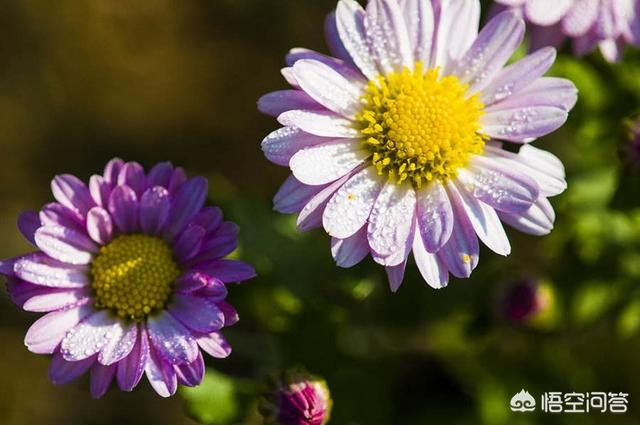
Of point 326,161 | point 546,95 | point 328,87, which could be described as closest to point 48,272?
point 326,161

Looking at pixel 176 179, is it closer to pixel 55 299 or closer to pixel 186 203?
pixel 186 203

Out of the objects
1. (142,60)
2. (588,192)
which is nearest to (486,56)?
(588,192)

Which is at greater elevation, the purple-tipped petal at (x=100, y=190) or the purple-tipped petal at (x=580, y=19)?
the purple-tipped petal at (x=580, y=19)

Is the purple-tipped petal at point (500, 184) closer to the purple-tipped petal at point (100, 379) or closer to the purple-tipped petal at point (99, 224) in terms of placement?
the purple-tipped petal at point (99, 224)

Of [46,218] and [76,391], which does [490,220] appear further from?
[76,391]

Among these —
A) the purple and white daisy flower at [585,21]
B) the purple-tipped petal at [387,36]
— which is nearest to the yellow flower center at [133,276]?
the purple-tipped petal at [387,36]
